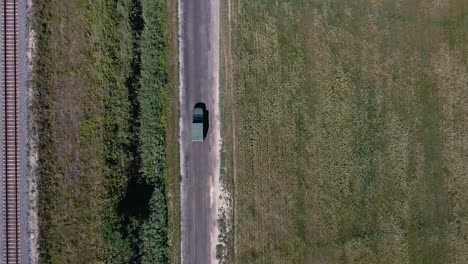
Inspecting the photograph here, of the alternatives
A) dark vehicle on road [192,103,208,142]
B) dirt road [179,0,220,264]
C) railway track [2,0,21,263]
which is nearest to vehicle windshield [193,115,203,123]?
dark vehicle on road [192,103,208,142]

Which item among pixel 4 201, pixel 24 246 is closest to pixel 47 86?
pixel 4 201

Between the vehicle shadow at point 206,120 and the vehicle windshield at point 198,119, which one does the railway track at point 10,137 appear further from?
the vehicle shadow at point 206,120

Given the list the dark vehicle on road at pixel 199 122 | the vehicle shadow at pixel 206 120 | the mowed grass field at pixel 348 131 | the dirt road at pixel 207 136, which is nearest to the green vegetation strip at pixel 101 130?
the dirt road at pixel 207 136

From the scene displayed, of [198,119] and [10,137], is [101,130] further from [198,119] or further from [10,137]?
[198,119]

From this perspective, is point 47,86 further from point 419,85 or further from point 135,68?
point 419,85

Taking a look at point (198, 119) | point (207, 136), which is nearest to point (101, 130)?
point (198, 119)

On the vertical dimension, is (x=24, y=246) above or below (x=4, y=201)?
below

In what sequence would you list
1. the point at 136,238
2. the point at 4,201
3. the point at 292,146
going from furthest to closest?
the point at 292,146 → the point at 136,238 → the point at 4,201
